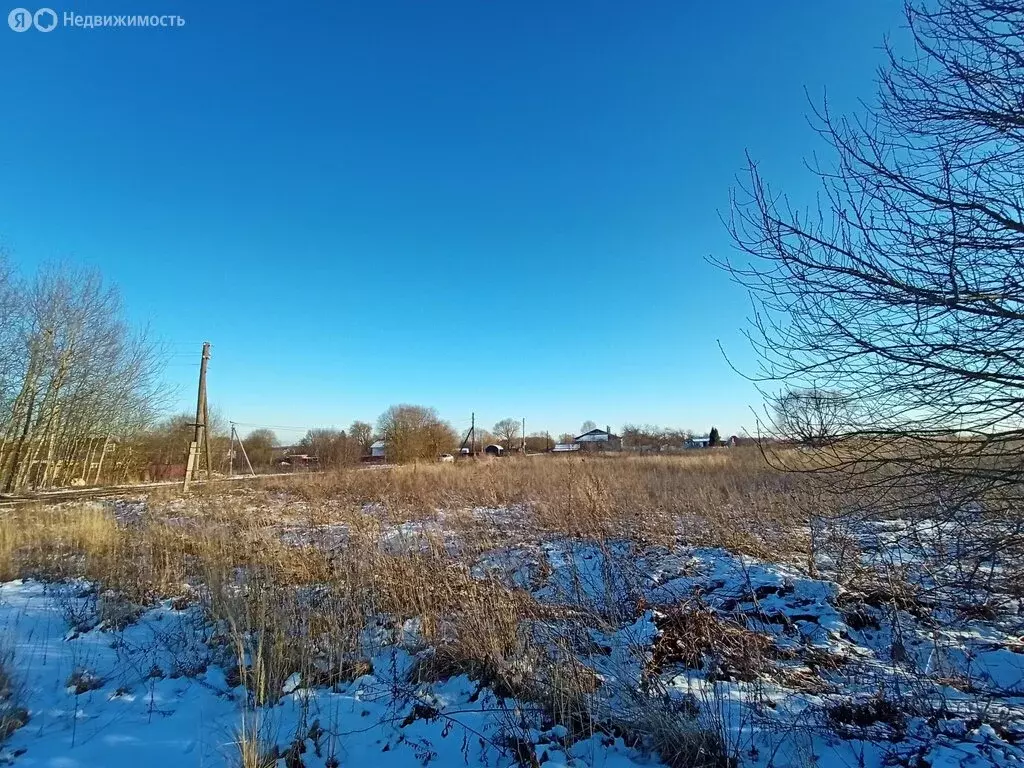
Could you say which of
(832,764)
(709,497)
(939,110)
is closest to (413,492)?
(709,497)

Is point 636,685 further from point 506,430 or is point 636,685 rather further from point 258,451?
point 506,430

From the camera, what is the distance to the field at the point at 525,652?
2.76 meters

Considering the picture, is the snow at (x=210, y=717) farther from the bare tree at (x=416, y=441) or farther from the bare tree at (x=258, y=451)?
the bare tree at (x=258, y=451)

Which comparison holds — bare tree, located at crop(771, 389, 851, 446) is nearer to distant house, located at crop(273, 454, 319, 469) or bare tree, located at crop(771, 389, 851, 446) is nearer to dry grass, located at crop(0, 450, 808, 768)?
dry grass, located at crop(0, 450, 808, 768)

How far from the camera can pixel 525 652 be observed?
3.56 metres

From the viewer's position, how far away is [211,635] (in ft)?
13.9

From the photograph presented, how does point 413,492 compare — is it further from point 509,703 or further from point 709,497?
point 509,703

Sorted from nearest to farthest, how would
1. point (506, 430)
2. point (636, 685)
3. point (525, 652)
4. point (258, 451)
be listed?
1. point (636, 685)
2. point (525, 652)
3. point (258, 451)
4. point (506, 430)

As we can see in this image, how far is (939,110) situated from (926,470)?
2.38 metres

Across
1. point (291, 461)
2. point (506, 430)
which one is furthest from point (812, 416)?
point (506, 430)

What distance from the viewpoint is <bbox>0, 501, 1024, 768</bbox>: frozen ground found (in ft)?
8.92

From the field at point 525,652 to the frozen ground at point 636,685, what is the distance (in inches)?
0.7

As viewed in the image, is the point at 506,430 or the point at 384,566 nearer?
the point at 384,566

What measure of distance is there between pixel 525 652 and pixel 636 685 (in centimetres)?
85
